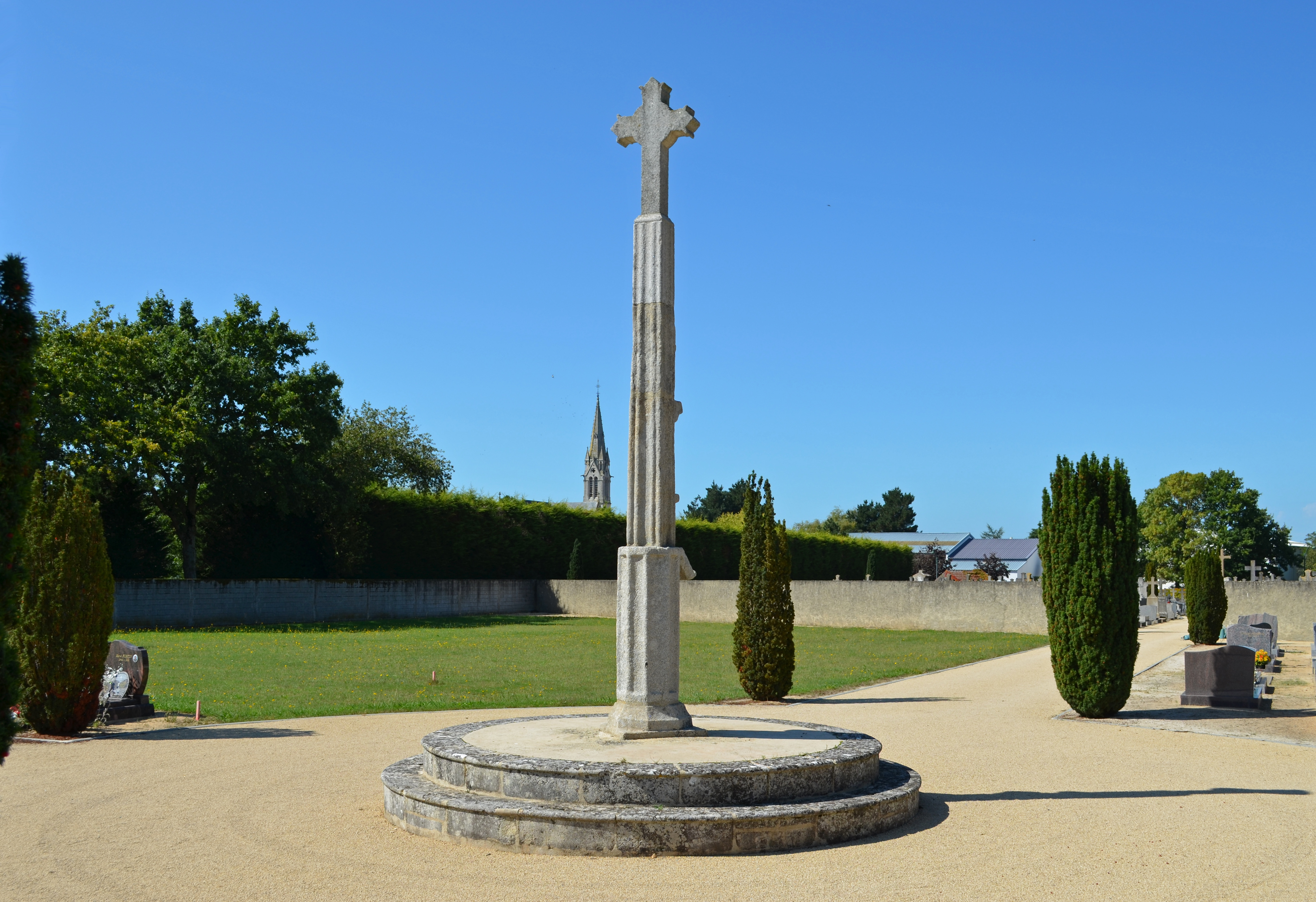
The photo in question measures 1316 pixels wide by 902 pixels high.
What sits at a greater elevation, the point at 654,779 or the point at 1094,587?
the point at 1094,587

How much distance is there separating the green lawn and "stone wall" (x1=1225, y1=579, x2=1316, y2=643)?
23.0 ft

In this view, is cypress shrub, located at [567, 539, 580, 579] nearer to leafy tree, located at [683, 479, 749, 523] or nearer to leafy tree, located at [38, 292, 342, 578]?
leafy tree, located at [38, 292, 342, 578]

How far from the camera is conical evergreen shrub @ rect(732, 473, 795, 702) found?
13.9 metres

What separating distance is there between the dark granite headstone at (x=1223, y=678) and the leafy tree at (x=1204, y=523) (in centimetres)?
5453

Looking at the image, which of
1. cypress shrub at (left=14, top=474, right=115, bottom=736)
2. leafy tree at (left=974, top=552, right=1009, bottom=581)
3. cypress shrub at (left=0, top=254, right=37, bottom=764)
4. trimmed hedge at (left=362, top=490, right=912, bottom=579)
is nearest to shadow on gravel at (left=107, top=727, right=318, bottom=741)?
cypress shrub at (left=14, top=474, right=115, bottom=736)

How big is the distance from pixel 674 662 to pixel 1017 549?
8621 centimetres

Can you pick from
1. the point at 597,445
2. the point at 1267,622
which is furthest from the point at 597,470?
the point at 1267,622

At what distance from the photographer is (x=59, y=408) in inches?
1132

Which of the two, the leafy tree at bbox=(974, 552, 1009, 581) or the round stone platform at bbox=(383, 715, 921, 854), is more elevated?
the leafy tree at bbox=(974, 552, 1009, 581)

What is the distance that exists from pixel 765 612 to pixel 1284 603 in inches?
907

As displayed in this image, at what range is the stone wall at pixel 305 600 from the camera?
99.3 ft

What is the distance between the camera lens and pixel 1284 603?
95.2 feet

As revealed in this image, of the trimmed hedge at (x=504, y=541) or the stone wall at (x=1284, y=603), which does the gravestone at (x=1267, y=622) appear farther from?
the trimmed hedge at (x=504, y=541)

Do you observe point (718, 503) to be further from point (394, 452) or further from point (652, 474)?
point (652, 474)
